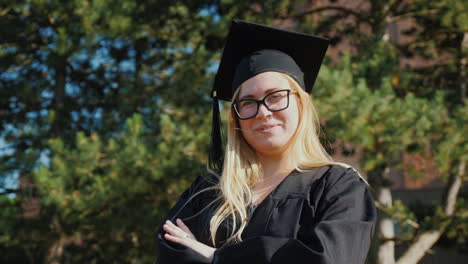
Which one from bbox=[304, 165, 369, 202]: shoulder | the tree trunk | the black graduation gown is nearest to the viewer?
the black graduation gown

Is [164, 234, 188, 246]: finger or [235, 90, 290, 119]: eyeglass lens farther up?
[235, 90, 290, 119]: eyeglass lens

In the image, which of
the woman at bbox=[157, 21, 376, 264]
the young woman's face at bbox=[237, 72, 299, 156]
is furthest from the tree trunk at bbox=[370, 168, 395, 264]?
the young woman's face at bbox=[237, 72, 299, 156]

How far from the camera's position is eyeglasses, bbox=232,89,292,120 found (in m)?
1.92

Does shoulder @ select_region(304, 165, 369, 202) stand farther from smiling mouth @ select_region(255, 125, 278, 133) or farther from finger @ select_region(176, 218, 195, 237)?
finger @ select_region(176, 218, 195, 237)

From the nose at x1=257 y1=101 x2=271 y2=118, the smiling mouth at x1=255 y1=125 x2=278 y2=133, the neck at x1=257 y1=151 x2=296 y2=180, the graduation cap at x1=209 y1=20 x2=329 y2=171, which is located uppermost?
the graduation cap at x1=209 y1=20 x2=329 y2=171

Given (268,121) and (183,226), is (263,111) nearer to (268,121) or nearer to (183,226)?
(268,121)

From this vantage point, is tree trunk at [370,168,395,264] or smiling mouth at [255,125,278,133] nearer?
smiling mouth at [255,125,278,133]

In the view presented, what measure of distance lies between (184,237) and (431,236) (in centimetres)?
606

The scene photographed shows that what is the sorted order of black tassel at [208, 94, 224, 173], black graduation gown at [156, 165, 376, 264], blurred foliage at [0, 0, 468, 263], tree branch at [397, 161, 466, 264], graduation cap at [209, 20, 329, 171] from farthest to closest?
1. tree branch at [397, 161, 466, 264]
2. blurred foliage at [0, 0, 468, 263]
3. black tassel at [208, 94, 224, 173]
4. graduation cap at [209, 20, 329, 171]
5. black graduation gown at [156, 165, 376, 264]

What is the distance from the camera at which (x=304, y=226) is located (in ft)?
5.80

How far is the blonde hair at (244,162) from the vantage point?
6.18 feet

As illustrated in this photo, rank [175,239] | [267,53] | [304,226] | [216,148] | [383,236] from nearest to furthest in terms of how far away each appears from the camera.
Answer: [304,226], [175,239], [267,53], [216,148], [383,236]

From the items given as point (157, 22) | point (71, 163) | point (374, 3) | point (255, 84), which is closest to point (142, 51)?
point (157, 22)

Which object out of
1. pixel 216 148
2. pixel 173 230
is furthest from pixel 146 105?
pixel 173 230
